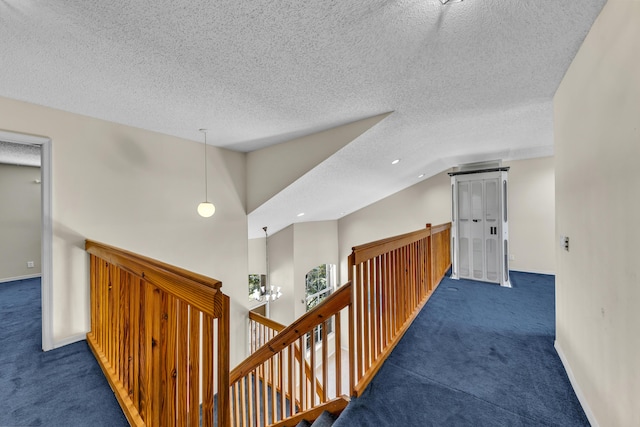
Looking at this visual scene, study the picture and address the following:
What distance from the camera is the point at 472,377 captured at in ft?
6.57

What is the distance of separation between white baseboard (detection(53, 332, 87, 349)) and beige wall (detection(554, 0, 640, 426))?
4.12 metres

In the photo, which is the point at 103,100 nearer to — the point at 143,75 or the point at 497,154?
the point at 143,75

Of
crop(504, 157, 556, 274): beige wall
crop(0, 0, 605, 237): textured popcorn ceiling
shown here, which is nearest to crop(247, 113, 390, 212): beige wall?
crop(0, 0, 605, 237): textured popcorn ceiling

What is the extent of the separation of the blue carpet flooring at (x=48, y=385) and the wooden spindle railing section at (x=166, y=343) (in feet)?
0.40

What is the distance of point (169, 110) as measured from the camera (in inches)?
102

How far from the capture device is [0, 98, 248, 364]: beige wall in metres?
2.50

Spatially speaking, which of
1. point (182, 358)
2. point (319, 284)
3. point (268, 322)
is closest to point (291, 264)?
point (319, 284)

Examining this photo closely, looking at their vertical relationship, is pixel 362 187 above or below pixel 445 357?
above

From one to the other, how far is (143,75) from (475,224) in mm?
5189

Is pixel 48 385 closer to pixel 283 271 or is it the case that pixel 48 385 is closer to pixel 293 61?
pixel 293 61

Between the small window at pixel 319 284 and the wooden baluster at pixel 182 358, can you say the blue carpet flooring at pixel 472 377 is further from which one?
the small window at pixel 319 284

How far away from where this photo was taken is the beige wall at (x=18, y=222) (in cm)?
436

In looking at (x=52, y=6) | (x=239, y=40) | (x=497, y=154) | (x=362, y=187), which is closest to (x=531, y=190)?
(x=497, y=154)

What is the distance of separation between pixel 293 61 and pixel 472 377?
277 centimetres
